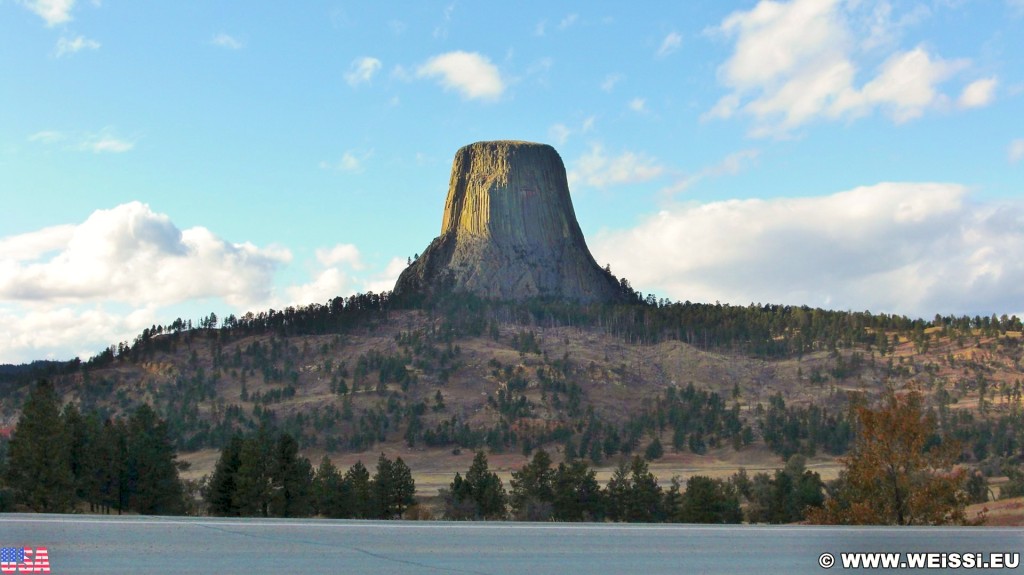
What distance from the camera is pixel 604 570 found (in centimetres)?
1429

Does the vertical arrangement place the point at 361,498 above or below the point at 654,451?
below

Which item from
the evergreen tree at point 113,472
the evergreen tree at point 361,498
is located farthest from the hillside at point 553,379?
the evergreen tree at point 113,472

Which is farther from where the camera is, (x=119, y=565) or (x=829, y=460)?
(x=829, y=460)

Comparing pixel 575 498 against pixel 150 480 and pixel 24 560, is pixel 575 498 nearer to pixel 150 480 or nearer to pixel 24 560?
pixel 150 480

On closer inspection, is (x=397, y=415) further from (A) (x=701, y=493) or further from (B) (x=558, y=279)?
(B) (x=558, y=279)

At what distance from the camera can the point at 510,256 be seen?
18938 cm

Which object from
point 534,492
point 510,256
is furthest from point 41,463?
point 510,256

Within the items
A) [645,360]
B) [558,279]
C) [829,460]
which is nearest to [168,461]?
[829,460]

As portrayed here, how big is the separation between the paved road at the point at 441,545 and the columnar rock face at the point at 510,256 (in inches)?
6304

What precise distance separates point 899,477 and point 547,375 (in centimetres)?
9010

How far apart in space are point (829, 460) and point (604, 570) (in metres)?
80.8

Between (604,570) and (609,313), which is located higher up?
(609,313)

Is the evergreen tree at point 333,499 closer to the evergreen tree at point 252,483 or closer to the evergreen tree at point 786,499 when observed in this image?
the evergreen tree at point 252,483

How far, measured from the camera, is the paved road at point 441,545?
557 inches
